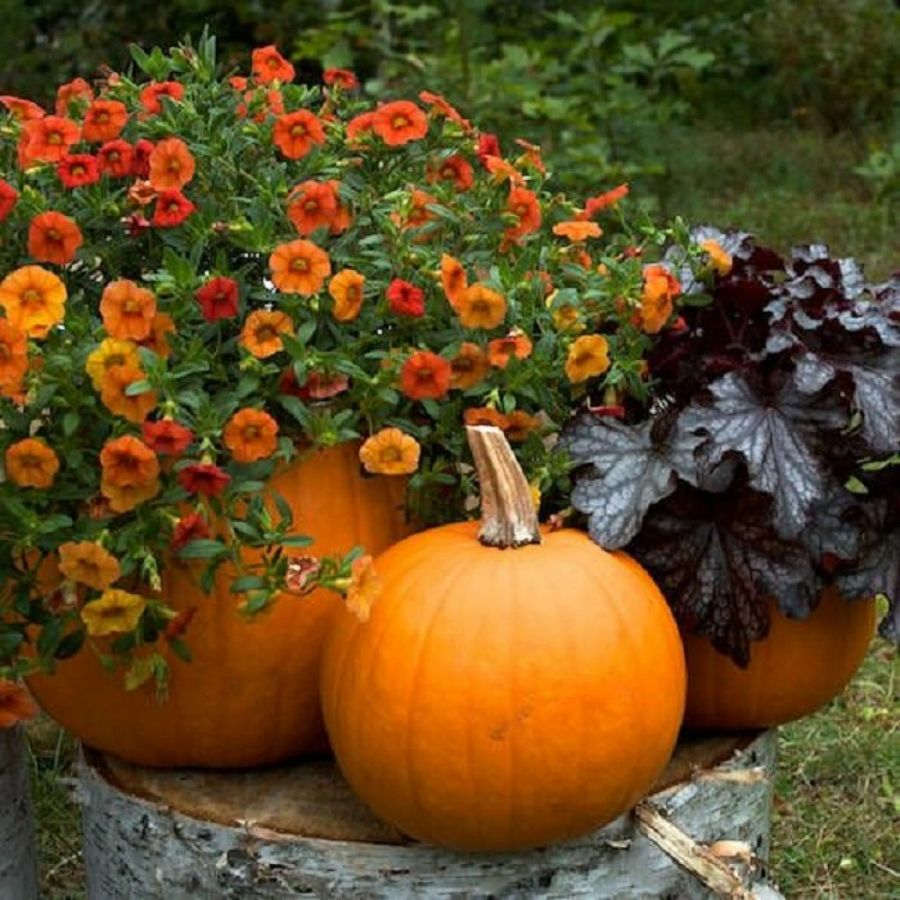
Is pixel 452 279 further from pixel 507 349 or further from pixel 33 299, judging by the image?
pixel 33 299

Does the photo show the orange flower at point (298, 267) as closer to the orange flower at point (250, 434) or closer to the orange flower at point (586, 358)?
the orange flower at point (250, 434)

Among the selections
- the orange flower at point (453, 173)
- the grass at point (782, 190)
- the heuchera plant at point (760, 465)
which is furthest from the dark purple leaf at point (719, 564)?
the grass at point (782, 190)

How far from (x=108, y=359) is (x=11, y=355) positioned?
0.09m

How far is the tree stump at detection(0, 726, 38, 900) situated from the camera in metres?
2.18

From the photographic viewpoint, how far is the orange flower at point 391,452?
177 centimetres

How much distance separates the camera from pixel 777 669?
202 centimetres

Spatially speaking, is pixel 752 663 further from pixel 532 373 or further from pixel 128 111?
pixel 128 111

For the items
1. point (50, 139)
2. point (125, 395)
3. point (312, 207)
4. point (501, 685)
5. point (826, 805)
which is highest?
point (50, 139)

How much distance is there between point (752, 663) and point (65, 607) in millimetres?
748

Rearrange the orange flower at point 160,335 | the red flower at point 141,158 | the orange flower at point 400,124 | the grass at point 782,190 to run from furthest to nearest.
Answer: the grass at point 782,190 < the orange flower at point 400,124 < the red flower at point 141,158 < the orange flower at point 160,335

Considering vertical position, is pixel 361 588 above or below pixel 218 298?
below

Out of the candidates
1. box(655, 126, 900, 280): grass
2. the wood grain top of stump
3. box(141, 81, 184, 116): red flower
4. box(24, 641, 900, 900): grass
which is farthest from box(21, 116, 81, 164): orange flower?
box(655, 126, 900, 280): grass

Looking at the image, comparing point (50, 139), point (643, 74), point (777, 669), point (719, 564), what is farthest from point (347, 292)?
point (643, 74)

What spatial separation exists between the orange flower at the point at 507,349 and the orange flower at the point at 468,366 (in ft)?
0.04
